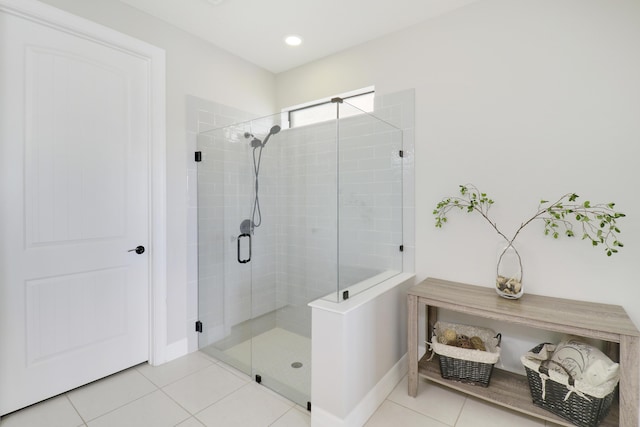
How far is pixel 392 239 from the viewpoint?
240 centimetres

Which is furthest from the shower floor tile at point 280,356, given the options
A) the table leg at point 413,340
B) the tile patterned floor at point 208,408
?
the table leg at point 413,340

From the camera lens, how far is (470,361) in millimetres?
1834

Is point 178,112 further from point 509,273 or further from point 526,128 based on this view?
point 509,273

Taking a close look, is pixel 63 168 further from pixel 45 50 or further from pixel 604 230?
pixel 604 230

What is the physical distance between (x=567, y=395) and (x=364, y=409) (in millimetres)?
1018

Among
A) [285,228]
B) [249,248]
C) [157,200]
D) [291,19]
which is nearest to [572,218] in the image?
[285,228]

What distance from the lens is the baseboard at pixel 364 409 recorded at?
5.37 ft

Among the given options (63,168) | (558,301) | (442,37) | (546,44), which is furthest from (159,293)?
(546,44)

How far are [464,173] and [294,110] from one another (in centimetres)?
183

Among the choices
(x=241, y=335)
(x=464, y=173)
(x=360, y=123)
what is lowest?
(x=241, y=335)

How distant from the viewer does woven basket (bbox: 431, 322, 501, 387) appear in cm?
180

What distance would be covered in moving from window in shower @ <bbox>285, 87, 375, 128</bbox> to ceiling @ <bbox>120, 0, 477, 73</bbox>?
1.36ft

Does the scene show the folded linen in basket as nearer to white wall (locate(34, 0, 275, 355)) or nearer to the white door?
white wall (locate(34, 0, 275, 355))

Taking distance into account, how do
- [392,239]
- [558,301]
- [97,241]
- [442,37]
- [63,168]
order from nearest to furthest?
[558,301] → [63,168] → [97,241] → [442,37] → [392,239]
